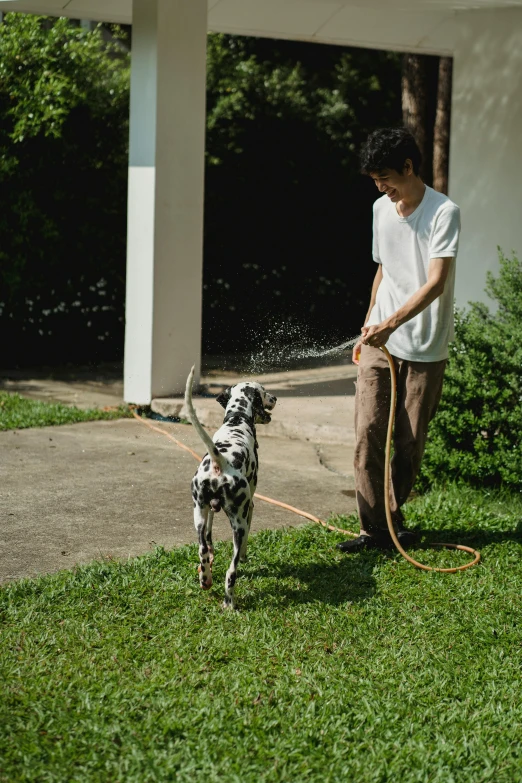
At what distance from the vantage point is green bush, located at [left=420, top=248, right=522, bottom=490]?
6504 millimetres

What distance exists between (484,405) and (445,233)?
1.82 metres

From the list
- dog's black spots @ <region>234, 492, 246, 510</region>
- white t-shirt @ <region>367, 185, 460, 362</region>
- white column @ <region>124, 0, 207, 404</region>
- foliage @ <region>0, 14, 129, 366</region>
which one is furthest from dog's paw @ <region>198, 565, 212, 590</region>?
foliage @ <region>0, 14, 129, 366</region>

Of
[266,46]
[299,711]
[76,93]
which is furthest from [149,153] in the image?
[266,46]

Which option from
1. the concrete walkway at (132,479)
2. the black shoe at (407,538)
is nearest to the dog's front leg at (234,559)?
the concrete walkway at (132,479)

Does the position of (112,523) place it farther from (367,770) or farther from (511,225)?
(511,225)

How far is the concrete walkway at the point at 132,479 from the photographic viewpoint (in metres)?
5.65

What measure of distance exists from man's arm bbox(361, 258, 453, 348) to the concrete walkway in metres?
1.54

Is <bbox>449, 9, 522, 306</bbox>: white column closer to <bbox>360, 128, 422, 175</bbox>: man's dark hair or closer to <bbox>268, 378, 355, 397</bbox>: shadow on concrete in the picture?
<bbox>268, 378, 355, 397</bbox>: shadow on concrete

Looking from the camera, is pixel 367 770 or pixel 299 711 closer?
pixel 367 770

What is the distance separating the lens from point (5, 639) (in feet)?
13.9

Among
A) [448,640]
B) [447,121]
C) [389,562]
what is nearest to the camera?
[448,640]

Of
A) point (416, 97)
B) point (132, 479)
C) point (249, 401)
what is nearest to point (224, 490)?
point (249, 401)

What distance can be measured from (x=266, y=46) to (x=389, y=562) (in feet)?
44.4

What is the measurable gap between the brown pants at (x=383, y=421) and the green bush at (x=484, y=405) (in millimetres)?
1131
